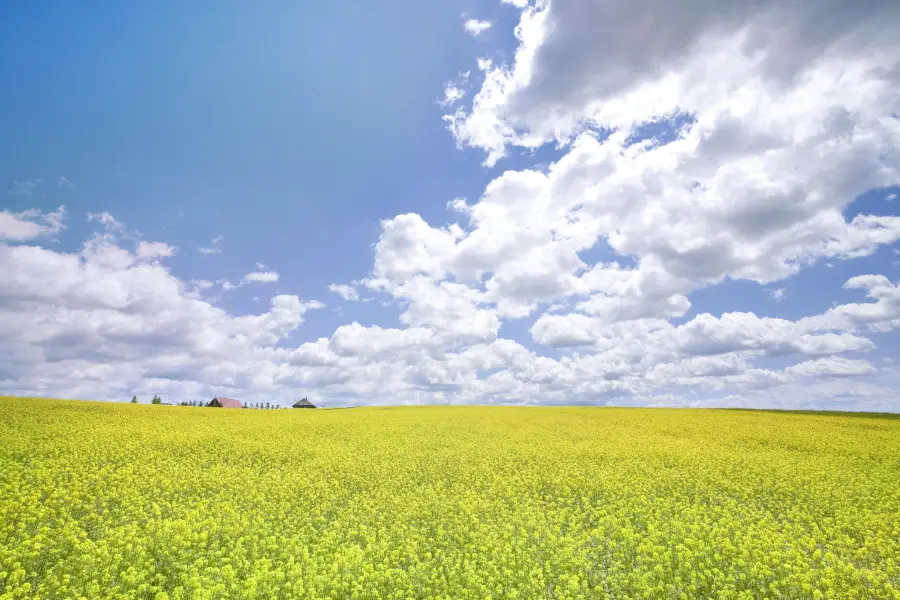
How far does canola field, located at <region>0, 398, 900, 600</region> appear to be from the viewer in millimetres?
11695

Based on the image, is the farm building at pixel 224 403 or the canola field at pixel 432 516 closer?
the canola field at pixel 432 516

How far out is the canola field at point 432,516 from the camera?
38.4 ft

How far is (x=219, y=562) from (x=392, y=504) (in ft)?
21.8

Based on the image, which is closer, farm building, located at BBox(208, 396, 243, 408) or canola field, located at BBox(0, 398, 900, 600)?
canola field, located at BBox(0, 398, 900, 600)

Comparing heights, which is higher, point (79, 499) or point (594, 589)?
point (79, 499)

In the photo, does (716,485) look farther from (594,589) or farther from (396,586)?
(396,586)

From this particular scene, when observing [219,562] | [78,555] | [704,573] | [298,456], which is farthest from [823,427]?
[78,555]

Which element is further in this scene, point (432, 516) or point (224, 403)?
point (224, 403)

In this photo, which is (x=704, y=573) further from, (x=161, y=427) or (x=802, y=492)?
(x=161, y=427)

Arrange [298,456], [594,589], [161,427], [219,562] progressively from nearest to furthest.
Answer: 1. [594,589]
2. [219,562]
3. [298,456]
4. [161,427]

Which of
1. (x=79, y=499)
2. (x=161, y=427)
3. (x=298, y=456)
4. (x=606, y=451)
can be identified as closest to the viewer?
(x=79, y=499)

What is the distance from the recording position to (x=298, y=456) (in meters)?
25.9

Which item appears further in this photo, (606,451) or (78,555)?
(606,451)

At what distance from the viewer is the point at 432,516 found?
1688 cm
